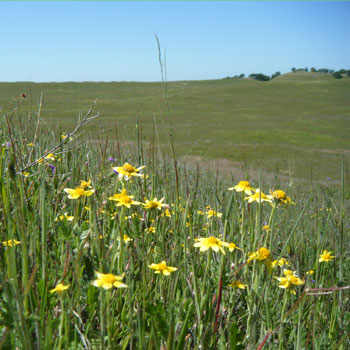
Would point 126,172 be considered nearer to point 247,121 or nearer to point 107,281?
point 107,281

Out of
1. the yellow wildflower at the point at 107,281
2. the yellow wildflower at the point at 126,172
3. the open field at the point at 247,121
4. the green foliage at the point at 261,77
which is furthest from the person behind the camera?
the green foliage at the point at 261,77

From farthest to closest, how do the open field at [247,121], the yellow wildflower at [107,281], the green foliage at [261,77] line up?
the green foliage at [261,77]
the open field at [247,121]
the yellow wildflower at [107,281]

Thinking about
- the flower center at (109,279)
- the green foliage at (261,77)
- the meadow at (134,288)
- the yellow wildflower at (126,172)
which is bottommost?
the meadow at (134,288)

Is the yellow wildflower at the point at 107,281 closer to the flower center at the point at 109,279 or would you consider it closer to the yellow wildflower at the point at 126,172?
the flower center at the point at 109,279

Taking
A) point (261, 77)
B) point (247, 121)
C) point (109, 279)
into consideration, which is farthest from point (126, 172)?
point (261, 77)

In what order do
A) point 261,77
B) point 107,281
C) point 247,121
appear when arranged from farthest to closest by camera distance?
point 261,77, point 247,121, point 107,281

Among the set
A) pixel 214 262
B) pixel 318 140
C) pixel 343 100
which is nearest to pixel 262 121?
pixel 318 140

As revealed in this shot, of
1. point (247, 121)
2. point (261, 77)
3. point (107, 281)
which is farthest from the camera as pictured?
point (261, 77)

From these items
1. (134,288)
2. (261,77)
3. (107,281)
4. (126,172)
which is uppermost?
(261,77)

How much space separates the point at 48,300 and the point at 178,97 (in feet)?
97.0

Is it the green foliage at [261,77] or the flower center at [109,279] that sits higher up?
the green foliage at [261,77]

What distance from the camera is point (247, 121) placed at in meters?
19.6

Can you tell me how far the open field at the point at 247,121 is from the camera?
31.1ft

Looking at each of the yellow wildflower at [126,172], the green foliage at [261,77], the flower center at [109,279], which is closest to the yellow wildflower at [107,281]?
the flower center at [109,279]
